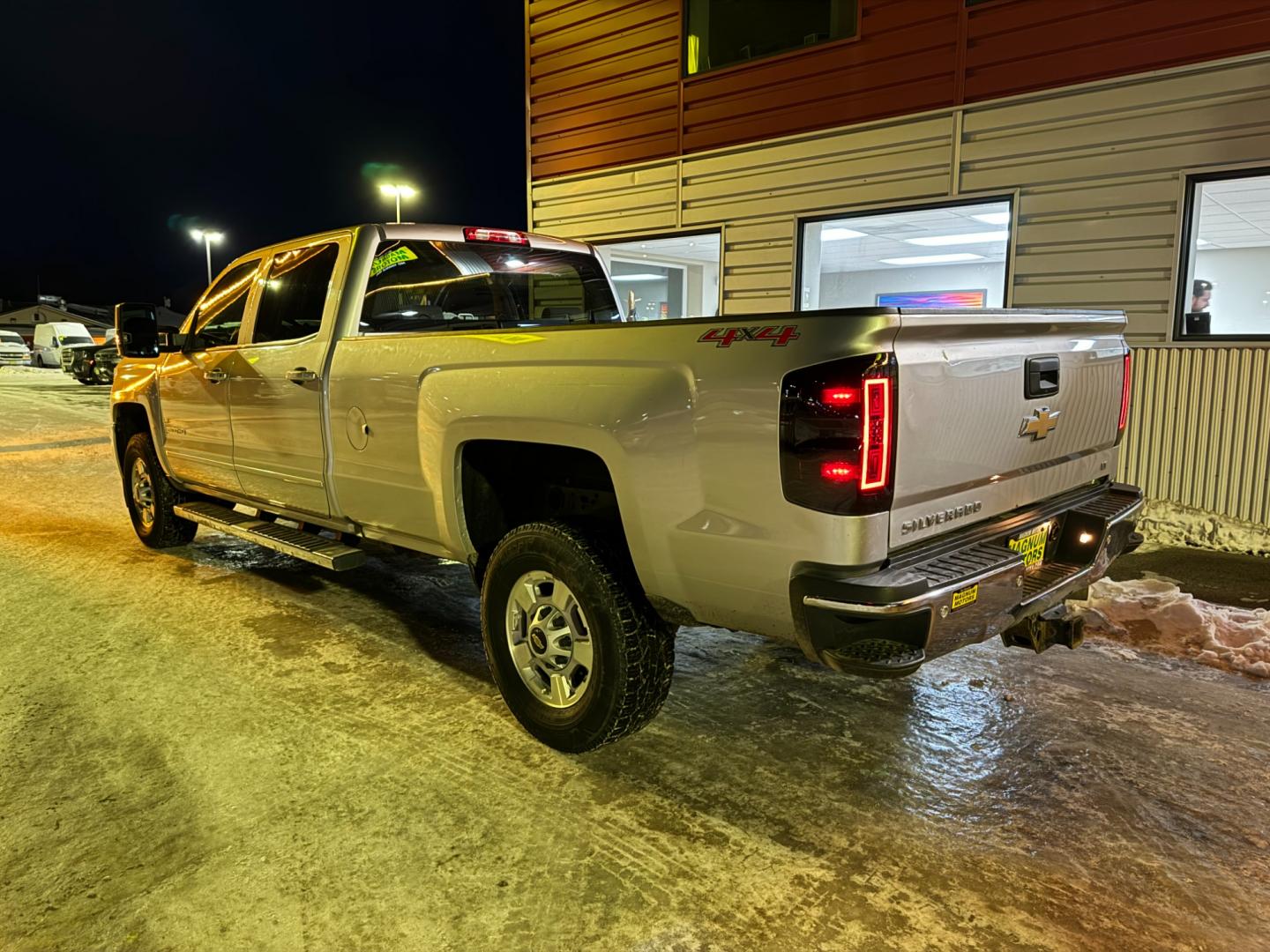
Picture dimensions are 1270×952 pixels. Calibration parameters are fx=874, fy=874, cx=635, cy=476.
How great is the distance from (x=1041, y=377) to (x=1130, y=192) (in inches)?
189

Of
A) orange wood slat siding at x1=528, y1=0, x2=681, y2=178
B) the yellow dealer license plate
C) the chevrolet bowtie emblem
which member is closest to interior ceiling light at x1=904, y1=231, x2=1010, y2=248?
orange wood slat siding at x1=528, y1=0, x2=681, y2=178

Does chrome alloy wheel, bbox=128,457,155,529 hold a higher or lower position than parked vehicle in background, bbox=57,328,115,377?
lower

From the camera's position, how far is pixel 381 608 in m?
5.41

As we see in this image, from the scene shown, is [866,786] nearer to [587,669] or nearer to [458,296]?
[587,669]

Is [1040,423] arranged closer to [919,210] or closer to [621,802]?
[621,802]

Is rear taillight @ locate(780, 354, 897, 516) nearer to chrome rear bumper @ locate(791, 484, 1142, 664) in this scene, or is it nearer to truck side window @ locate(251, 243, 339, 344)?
chrome rear bumper @ locate(791, 484, 1142, 664)

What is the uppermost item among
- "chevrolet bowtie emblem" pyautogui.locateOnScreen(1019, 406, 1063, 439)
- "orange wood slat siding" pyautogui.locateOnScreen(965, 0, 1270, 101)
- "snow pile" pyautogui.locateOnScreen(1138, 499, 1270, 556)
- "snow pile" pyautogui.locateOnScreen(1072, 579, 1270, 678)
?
"orange wood slat siding" pyautogui.locateOnScreen(965, 0, 1270, 101)

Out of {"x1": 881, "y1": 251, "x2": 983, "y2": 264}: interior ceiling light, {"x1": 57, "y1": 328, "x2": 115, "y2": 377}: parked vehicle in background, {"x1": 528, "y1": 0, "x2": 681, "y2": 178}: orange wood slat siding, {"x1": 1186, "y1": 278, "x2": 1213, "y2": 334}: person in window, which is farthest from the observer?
{"x1": 57, "y1": 328, "x2": 115, "y2": 377}: parked vehicle in background

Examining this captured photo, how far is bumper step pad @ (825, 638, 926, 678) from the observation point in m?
2.60

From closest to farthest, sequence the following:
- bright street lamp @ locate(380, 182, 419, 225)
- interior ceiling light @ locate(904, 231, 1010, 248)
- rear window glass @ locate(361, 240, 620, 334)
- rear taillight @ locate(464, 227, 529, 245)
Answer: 1. rear window glass @ locate(361, 240, 620, 334)
2. rear taillight @ locate(464, 227, 529, 245)
3. interior ceiling light @ locate(904, 231, 1010, 248)
4. bright street lamp @ locate(380, 182, 419, 225)

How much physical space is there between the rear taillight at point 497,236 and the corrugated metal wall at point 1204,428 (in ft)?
16.5

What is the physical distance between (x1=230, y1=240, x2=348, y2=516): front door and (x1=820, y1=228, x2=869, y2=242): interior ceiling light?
593 centimetres

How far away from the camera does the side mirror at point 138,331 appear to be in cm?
606

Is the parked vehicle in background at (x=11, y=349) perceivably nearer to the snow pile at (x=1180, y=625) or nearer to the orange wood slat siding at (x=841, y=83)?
the orange wood slat siding at (x=841, y=83)
